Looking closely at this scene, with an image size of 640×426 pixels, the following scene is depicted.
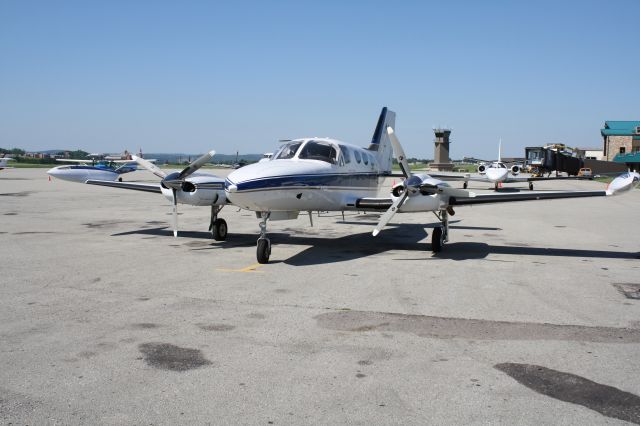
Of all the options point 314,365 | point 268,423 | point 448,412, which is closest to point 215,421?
point 268,423

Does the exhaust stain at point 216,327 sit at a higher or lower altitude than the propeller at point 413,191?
lower

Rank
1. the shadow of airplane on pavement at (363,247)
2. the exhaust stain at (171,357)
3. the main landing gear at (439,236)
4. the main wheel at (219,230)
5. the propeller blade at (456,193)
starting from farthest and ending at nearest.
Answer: the main wheel at (219,230) → the main landing gear at (439,236) → the propeller blade at (456,193) → the shadow of airplane on pavement at (363,247) → the exhaust stain at (171,357)

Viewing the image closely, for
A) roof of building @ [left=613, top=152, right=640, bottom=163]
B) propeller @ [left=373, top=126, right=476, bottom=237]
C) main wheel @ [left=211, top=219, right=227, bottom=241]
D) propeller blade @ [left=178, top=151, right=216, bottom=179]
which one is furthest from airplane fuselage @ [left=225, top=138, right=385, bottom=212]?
roof of building @ [left=613, top=152, right=640, bottom=163]

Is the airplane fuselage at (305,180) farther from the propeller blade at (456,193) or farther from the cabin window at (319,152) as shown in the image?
the propeller blade at (456,193)

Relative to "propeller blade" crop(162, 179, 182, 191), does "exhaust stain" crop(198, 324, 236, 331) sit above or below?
below

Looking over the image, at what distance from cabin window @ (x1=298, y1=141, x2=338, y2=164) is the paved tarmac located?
2.49 meters

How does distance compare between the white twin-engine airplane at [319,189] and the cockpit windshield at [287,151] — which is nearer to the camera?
the white twin-engine airplane at [319,189]

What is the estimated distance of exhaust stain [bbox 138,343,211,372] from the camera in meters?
5.78

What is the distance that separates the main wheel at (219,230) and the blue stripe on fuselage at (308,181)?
3.81 m

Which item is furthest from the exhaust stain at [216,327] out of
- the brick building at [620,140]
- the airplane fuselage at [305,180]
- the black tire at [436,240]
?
the brick building at [620,140]

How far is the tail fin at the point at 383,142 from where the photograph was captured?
65.8 ft

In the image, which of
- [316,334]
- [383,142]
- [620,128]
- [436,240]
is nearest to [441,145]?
[620,128]

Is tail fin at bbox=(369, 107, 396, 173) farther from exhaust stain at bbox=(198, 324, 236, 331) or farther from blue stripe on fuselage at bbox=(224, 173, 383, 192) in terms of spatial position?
exhaust stain at bbox=(198, 324, 236, 331)

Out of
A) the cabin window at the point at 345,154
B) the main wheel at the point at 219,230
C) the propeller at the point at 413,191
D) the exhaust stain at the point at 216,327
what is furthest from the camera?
the main wheel at the point at 219,230
